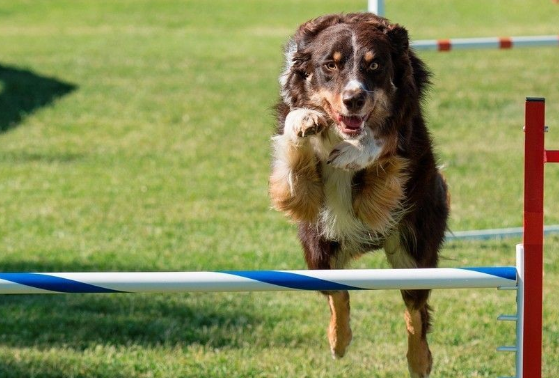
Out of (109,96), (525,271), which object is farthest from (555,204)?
(109,96)

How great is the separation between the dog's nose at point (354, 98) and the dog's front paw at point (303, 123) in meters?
0.16

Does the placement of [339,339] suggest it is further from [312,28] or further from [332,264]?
[312,28]

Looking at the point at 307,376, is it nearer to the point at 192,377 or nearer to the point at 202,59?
the point at 192,377

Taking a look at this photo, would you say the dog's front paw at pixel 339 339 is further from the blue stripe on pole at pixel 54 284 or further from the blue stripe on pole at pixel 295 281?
the blue stripe on pole at pixel 54 284

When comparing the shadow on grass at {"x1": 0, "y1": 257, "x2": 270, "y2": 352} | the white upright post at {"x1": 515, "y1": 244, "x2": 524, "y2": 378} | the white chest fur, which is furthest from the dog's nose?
the shadow on grass at {"x1": 0, "y1": 257, "x2": 270, "y2": 352}

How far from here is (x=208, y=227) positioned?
9078 millimetres

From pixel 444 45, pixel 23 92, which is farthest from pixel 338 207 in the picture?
pixel 23 92

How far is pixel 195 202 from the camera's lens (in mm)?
10039

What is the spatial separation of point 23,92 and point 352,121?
40.6ft

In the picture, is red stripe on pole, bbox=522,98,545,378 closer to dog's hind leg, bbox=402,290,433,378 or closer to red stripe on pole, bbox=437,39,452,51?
dog's hind leg, bbox=402,290,433,378

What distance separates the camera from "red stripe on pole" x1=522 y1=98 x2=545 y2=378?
3816 millimetres

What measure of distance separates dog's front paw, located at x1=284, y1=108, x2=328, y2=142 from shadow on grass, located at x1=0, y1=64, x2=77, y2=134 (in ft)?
32.0

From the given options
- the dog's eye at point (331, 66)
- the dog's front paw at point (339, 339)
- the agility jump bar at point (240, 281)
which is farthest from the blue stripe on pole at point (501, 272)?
the dog's front paw at point (339, 339)

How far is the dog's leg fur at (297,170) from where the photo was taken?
4766 millimetres
